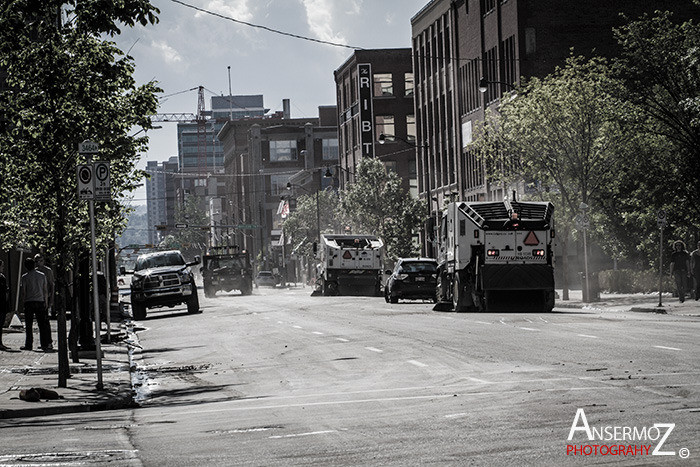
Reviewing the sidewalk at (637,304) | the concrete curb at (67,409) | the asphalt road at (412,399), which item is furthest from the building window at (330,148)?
the concrete curb at (67,409)

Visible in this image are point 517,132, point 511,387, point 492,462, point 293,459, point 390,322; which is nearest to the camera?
point 492,462

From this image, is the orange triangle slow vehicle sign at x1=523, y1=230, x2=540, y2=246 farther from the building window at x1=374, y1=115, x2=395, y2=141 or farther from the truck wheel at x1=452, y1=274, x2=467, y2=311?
the building window at x1=374, y1=115, x2=395, y2=141

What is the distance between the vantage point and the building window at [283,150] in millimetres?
169125

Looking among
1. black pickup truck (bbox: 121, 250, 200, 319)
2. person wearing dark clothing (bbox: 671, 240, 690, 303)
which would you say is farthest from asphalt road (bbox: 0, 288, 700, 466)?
black pickup truck (bbox: 121, 250, 200, 319)

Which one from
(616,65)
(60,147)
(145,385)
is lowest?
(145,385)

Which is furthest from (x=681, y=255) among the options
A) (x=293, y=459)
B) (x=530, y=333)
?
(x=293, y=459)

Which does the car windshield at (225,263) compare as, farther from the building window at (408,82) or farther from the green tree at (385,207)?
the building window at (408,82)

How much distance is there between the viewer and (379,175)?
82.1m

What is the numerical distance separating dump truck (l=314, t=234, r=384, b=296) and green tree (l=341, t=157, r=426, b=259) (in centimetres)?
2120

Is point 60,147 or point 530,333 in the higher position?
point 60,147

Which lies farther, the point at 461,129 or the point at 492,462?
the point at 461,129

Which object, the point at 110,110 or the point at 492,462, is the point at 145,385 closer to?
the point at 110,110

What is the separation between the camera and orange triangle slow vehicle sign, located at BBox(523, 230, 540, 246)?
3316 cm

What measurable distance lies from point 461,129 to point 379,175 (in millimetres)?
7357
